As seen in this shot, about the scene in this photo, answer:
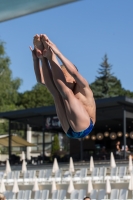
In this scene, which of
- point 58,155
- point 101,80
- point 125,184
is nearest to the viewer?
point 125,184

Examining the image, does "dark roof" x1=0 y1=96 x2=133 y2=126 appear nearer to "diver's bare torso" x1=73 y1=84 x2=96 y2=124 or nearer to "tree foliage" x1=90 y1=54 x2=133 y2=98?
"diver's bare torso" x1=73 y1=84 x2=96 y2=124

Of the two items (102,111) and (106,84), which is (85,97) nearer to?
(102,111)

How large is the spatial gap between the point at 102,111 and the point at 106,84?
118 ft

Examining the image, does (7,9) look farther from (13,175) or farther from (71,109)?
(13,175)

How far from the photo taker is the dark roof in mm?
22886

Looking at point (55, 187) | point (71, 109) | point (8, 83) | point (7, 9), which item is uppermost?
point (8, 83)

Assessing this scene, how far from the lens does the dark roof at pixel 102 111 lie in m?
22.9

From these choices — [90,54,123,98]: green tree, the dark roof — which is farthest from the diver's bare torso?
[90,54,123,98]: green tree

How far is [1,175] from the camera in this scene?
18609mm

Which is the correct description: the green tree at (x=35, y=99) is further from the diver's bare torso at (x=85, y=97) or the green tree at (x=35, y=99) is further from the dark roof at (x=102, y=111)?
the diver's bare torso at (x=85, y=97)

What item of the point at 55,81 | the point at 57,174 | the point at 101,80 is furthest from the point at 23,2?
the point at 101,80

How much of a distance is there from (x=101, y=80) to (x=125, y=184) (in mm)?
47715

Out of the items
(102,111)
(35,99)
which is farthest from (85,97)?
(35,99)

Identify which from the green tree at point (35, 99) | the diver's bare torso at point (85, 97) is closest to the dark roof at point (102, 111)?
the diver's bare torso at point (85, 97)
